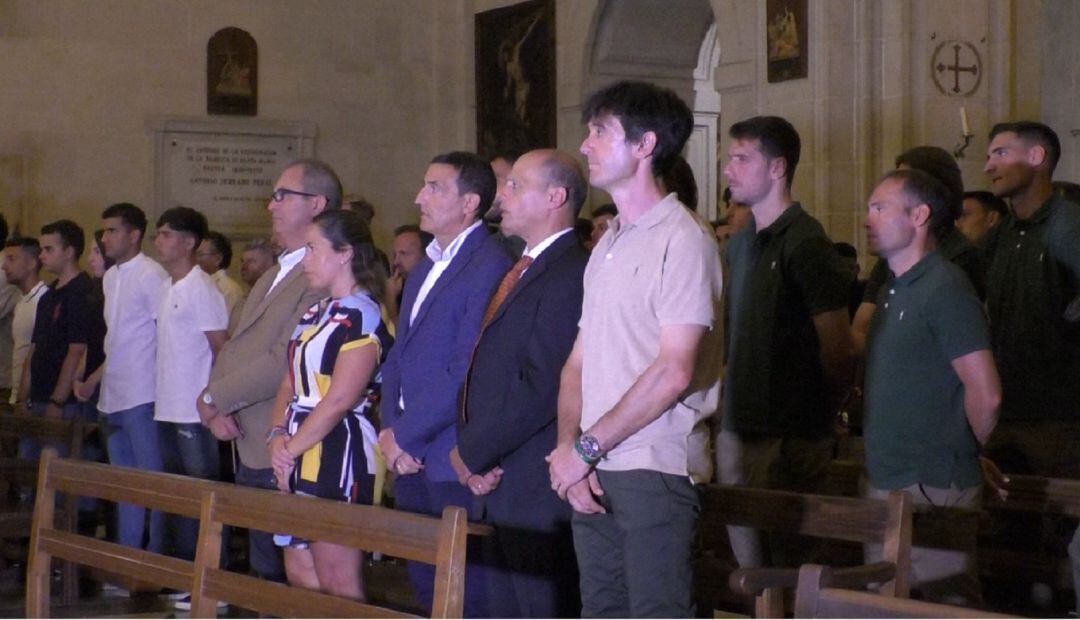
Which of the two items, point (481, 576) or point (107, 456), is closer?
point (481, 576)

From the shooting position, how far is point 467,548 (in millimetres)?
4410

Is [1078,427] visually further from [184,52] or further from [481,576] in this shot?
[184,52]

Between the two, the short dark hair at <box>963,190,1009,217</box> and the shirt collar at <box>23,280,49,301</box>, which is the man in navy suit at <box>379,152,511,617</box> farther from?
the shirt collar at <box>23,280,49,301</box>

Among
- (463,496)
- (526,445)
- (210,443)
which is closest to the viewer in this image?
(526,445)

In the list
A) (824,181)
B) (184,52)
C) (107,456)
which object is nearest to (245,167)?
(184,52)

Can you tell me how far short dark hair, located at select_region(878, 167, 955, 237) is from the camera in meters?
4.41

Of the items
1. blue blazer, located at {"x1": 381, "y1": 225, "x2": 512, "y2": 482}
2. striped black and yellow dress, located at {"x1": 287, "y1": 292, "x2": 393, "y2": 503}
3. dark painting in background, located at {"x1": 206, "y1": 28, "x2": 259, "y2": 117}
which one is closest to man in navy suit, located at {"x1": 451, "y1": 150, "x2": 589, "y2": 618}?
blue blazer, located at {"x1": 381, "y1": 225, "x2": 512, "y2": 482}

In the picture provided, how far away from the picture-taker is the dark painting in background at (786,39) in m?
10.0

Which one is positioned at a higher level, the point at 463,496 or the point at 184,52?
the point at 184,52

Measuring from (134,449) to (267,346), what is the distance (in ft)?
6.82

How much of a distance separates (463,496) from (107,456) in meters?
3.27

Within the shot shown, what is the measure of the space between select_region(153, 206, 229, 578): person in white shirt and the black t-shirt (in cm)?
105

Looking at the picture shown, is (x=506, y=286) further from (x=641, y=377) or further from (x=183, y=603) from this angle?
(x=183, y=603)

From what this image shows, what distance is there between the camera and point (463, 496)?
4.45 m
